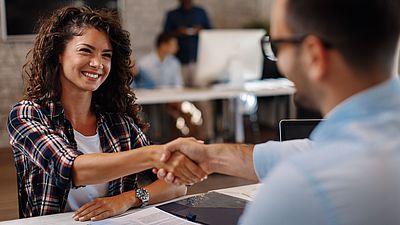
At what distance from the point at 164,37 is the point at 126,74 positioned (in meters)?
4.20

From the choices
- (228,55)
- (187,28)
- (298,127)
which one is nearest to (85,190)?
(298,127)

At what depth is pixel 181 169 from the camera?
1.67 meters

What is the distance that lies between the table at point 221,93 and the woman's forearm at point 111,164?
11.5 feet

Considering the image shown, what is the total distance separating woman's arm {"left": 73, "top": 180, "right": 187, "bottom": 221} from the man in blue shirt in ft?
3.02

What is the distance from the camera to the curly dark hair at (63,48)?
2.02m

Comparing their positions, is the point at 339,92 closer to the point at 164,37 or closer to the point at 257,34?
the point at 257,34

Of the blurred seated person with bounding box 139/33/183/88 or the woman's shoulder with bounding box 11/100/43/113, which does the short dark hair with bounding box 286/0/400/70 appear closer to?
the woman's shoulder with bounding box 11/100/43/113

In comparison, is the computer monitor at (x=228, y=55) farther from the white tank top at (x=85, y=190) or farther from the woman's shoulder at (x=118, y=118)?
the white tank top at (x=85, y=190)

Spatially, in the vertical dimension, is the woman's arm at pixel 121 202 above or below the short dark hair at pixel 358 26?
below

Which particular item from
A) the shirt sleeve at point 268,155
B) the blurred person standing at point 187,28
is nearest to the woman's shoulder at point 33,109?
the shirt sleeve at point 268,155

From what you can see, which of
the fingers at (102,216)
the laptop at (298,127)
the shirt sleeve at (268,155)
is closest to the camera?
the shirt sleeve at (268,155)

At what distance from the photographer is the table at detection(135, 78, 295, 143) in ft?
18.0

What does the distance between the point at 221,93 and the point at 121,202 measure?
3.98 m

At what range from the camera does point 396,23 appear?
0.91 meters
